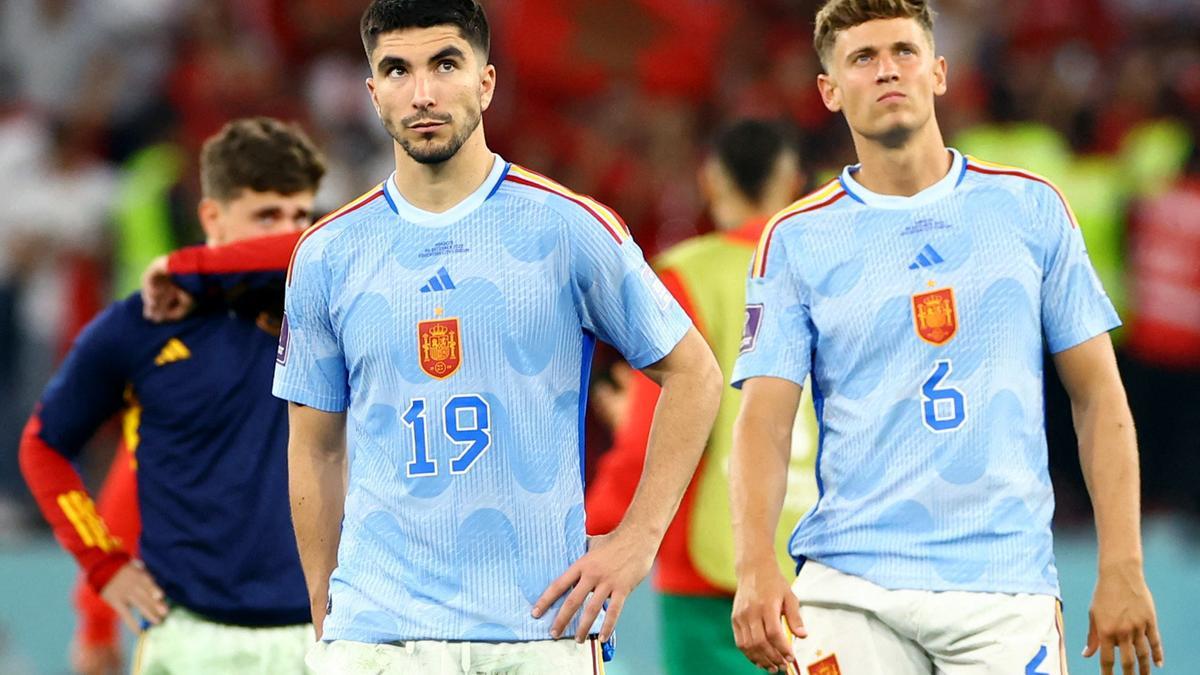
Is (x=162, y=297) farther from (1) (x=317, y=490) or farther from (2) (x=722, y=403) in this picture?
(2) (x=722, y=403)

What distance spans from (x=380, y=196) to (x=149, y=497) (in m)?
1.41

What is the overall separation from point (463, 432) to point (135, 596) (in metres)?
1.58

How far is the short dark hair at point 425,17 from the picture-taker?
3.95 metres

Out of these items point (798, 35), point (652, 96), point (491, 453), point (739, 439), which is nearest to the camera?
point (491, 453)

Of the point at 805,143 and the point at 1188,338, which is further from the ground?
the point at 805,143

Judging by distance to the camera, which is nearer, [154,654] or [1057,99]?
[154,654]

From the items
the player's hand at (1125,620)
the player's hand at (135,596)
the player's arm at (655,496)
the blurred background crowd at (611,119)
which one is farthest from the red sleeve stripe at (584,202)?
the blurred background crowd at (611,119)

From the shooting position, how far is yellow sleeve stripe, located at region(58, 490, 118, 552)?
204 inches

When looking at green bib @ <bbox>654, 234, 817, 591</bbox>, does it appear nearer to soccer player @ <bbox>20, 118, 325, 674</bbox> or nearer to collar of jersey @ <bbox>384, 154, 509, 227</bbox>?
soccer player @ <bbox>20, 118, 325, 674</bbox>

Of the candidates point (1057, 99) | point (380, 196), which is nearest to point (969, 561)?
point (380, 196)

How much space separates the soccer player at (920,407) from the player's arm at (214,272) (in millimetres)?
1246

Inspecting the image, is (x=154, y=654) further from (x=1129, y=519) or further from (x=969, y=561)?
(x=1129, y=519)

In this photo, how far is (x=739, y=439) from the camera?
13.9 feet

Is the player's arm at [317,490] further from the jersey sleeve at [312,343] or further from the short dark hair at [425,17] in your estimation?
the short dark hair at [425,17]
